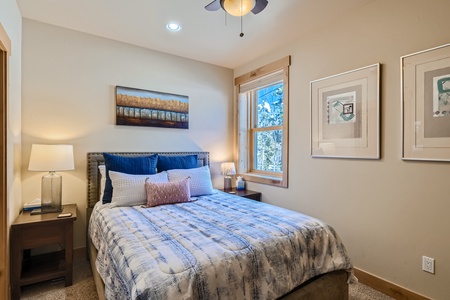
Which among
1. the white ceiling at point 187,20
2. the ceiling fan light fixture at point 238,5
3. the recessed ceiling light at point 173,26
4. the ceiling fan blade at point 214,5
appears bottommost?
the ceiling fan light fixture at point 238,5

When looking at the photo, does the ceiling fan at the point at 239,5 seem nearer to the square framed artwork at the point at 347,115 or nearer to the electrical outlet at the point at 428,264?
the square framed artwork at the point at 347,115

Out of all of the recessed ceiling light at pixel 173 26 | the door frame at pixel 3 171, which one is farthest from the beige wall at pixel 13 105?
the recessed ceiling light at pixel 173 26

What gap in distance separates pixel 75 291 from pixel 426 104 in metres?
3.32

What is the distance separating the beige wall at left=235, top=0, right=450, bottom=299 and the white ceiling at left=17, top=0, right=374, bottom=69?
283 mm

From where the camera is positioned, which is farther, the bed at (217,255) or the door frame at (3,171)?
the door frame at (3,171)

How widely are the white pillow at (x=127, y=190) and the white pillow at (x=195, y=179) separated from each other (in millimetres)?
385

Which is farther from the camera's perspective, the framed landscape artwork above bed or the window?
the window

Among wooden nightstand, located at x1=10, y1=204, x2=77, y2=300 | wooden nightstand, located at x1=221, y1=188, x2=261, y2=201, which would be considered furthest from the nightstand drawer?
wooden nightstand, located at x1=221, y1=188, x2=261, y2=201

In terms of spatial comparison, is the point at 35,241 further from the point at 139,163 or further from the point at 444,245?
the point at 444,245

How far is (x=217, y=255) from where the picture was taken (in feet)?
4.13

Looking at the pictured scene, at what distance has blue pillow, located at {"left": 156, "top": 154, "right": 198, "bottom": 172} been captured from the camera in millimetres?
2912

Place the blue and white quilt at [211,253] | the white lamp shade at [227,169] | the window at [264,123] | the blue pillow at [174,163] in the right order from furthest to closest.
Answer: the white lamp shade at [227,169], the window at [264,123], the blue pillow at [174,163], the blue and white quilt at [211,253]

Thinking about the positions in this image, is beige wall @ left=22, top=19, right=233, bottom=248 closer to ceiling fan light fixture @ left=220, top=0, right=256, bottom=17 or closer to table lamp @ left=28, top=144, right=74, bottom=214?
table lamp @ left=28, top=144, right=74, bottom=214

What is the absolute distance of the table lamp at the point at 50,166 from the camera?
216 centimetres
